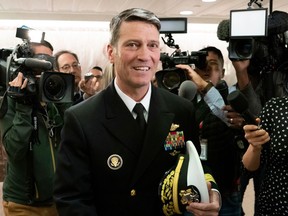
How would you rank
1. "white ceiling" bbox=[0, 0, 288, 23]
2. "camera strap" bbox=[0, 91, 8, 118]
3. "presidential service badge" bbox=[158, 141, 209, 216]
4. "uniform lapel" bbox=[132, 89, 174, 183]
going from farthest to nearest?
"white ceiling" bbox=[0, 0, 288, 23]
"camera strap" bbox=[0, 91, 8, 118]
"uniform lapel" bbox=[132, 89, 174, 183]
"presidential service badge" bbox=[158, 141, 209, 216]

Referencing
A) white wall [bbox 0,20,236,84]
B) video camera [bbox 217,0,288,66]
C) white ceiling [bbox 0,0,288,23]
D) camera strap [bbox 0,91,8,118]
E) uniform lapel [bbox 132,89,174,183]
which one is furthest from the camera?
white wall [bbox 0,20,236,84]

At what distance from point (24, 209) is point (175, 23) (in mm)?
1265

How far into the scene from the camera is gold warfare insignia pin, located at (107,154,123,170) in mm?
1186

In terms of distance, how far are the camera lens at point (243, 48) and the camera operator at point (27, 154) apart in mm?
965

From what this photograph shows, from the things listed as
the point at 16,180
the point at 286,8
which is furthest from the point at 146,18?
the point at 286,8

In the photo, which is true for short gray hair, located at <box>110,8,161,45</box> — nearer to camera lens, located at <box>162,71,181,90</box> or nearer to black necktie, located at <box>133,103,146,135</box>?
black necktie, located at <box>133,103,146,135</box>

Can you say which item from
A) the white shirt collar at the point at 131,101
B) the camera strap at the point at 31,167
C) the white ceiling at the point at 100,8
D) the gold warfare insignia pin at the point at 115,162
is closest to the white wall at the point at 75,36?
the white ceiling at the point at 100,8

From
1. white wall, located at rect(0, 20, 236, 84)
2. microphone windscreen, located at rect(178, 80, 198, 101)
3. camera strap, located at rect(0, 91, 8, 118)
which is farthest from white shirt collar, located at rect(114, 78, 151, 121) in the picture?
white wall, located at rect(0, 20, 236, 84)

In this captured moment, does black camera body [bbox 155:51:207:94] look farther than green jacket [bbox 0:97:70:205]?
Yes

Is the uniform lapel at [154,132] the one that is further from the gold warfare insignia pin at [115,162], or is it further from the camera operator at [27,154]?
the camera operator at [27,154]

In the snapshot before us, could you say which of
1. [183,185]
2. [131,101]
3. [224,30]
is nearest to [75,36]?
[224,30]

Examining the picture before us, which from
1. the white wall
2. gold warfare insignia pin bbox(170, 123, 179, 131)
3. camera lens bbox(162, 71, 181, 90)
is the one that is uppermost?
the white wall

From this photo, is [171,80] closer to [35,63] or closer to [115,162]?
[35,63]

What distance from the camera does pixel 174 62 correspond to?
198 cm
